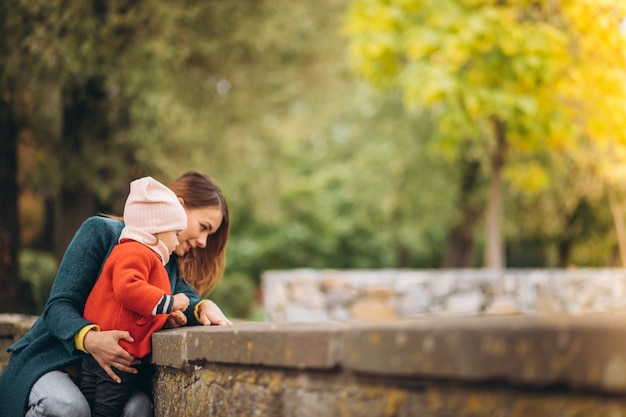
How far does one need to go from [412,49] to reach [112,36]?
16.7 ft

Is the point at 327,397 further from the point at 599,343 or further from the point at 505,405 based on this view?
the point at 599,343

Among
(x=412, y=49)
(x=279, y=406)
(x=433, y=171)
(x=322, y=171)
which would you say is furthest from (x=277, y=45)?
(x=322, y=171)

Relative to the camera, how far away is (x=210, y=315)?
3.64 metres

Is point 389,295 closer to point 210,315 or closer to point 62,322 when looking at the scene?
point 210,315

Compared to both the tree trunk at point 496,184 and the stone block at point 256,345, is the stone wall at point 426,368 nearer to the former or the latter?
the stone block at point 256,345

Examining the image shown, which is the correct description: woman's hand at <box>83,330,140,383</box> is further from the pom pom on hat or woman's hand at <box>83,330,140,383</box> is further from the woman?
the pom pom on hat

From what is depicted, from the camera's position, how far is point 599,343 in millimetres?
1703

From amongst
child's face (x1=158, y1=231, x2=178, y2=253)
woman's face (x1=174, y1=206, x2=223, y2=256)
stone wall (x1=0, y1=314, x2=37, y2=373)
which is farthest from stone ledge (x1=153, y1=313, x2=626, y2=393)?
stone wall (x1=0, y1=314, x2=37, y2=373)

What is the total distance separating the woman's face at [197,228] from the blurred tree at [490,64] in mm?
8723

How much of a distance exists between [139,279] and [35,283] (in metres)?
9.59

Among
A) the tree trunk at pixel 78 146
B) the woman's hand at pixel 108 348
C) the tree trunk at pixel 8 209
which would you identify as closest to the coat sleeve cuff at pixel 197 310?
the woman's hand at pixel 108 348

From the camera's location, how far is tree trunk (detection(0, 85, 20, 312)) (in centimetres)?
848

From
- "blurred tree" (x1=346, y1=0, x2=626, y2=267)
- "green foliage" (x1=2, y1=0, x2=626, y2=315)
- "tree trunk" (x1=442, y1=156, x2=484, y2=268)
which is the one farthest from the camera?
"tree trunk" (x1=442, y1=156, x2=484, y2=268)

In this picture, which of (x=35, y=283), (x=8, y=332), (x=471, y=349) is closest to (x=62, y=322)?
(x=8, y=332)
